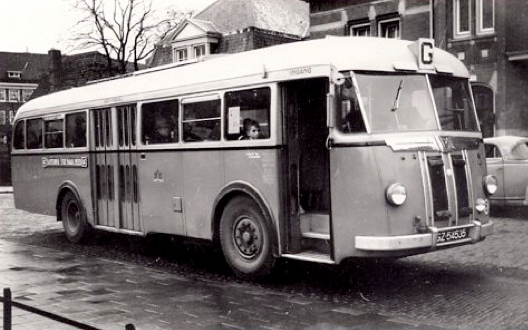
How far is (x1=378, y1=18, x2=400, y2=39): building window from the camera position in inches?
992

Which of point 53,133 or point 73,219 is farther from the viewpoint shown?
point 53,133

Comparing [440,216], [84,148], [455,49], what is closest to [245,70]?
[440,216]

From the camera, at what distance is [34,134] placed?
584 inches

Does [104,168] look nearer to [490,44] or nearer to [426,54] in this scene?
[426,54]

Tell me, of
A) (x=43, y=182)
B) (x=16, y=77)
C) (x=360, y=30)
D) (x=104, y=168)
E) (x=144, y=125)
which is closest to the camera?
(x=144, y=125)

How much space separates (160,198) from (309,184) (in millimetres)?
2928

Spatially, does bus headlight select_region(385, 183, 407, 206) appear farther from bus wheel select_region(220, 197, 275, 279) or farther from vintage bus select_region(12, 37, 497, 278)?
bus wheel select_region(220, 197, 275, 279)

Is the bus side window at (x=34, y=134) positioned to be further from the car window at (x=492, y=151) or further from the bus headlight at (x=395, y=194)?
the car window at (x=492, y=151)

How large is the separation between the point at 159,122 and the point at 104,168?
2.16 meters

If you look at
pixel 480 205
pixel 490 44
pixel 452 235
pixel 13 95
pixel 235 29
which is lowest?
pixel 452 235

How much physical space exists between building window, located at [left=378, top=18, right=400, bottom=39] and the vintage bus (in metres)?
15.7

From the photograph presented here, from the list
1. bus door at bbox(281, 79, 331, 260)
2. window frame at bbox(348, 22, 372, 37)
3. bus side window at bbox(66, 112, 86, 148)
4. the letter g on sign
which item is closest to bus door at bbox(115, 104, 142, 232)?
bus side window at bbox(66, 112, 86, 148)

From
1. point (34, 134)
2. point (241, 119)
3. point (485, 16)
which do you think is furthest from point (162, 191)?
point (485, 16)

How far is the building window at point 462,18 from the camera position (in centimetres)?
2258
